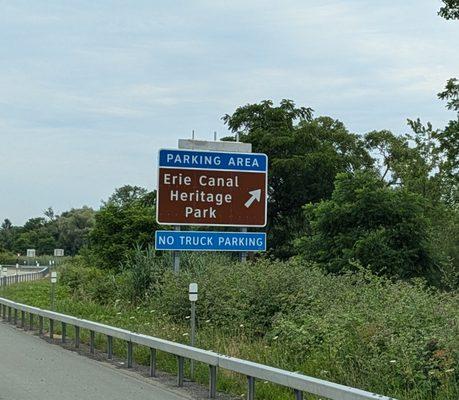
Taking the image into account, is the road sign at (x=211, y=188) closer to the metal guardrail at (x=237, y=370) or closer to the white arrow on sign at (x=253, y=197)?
the white arrow on sign at (x=253, y=197)

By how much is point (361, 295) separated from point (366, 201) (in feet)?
62.4

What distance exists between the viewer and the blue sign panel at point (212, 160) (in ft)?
63.4

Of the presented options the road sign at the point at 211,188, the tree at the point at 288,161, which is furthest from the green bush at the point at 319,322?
the tree at the point at 288,161

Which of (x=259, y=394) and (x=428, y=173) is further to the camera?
(x=428, y=173)

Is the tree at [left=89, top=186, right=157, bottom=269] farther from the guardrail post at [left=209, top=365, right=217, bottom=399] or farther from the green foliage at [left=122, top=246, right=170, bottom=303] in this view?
the guardrail post at [left=209, top=365, right=217, bottom=399]

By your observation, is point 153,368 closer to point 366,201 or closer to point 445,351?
point 445,351

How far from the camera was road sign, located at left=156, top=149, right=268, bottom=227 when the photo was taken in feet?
63.6

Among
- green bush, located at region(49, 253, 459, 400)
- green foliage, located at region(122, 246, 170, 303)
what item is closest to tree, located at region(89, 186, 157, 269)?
green foliage, located at region(122, 246, 170, 303)

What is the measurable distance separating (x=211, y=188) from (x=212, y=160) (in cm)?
67

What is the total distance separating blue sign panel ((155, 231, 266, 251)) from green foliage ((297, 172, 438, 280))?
1141 centimetres

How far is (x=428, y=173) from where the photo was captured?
64.9 meters

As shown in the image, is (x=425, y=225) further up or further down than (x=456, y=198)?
further down

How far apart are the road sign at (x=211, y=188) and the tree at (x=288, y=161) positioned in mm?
31355

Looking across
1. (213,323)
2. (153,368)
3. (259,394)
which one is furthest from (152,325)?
(259,394)
